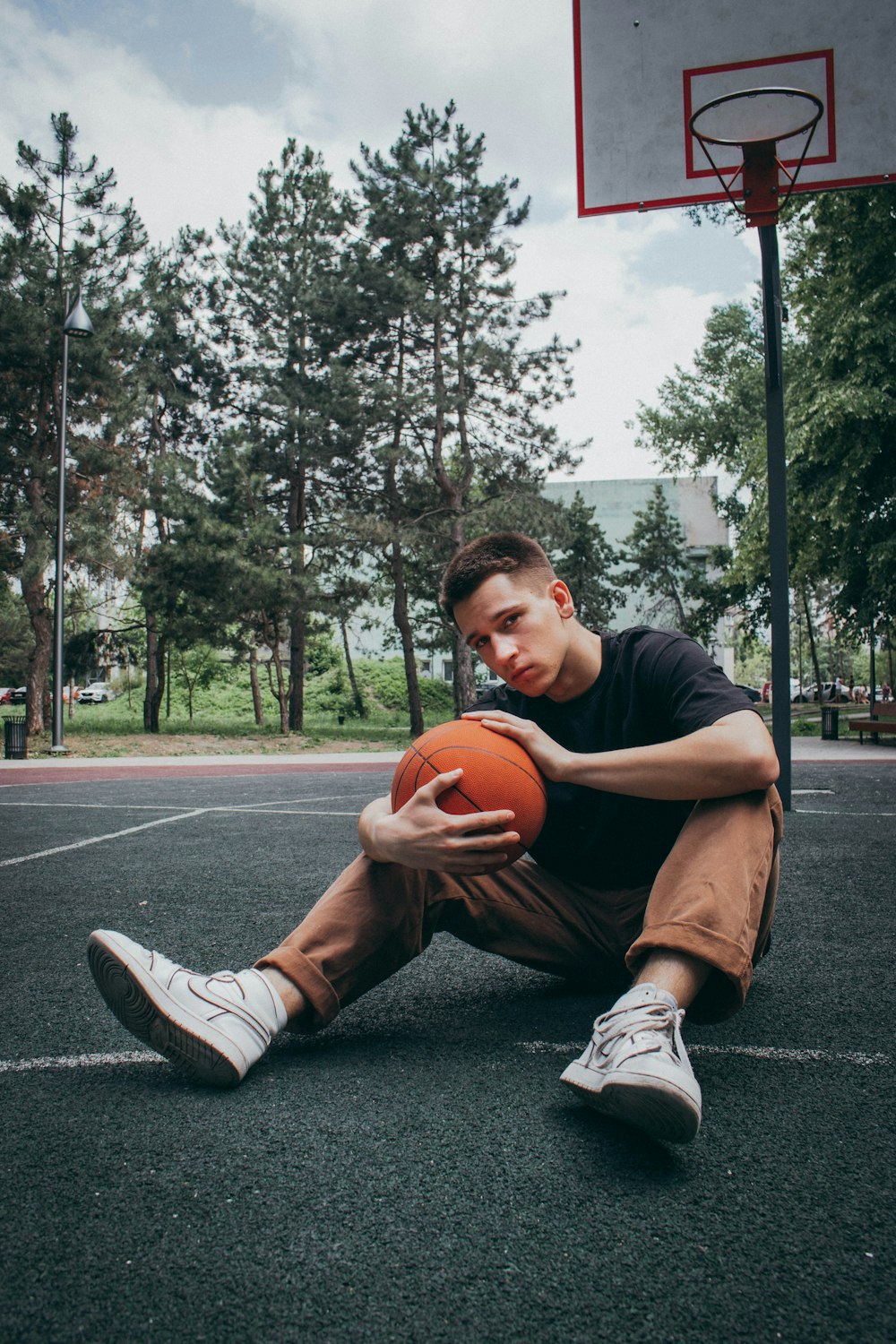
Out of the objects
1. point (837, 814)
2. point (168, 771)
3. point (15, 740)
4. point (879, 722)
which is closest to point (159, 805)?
point (168, 771)

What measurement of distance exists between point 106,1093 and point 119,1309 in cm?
81

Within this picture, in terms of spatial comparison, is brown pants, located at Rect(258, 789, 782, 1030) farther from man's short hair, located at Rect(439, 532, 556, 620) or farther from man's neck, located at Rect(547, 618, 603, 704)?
man's short hair, located at Rect(439, 532, 556, 620)

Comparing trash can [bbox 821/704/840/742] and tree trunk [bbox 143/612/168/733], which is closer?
trash can [bbox 821/704/840/742]

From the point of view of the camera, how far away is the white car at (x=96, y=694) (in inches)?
1914

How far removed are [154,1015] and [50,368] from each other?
22.0 m

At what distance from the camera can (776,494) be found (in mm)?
7434

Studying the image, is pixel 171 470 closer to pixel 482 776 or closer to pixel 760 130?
pixel 760 130

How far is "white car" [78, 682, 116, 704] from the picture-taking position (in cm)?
4862

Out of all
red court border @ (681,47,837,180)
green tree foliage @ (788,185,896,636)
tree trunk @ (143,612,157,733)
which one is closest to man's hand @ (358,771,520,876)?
red court border @ (681,47,837,180)

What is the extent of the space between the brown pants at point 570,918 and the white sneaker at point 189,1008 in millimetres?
92

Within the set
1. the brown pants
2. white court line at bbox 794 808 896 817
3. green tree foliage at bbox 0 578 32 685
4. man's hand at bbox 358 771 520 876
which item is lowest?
white court line at bbox 794 808 896 817

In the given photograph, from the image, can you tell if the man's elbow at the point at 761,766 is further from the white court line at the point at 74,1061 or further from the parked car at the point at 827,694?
the parked car at the point at 827,694

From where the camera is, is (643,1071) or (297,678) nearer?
(643,1071)

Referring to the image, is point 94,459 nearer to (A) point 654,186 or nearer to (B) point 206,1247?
(A) point 654,186
